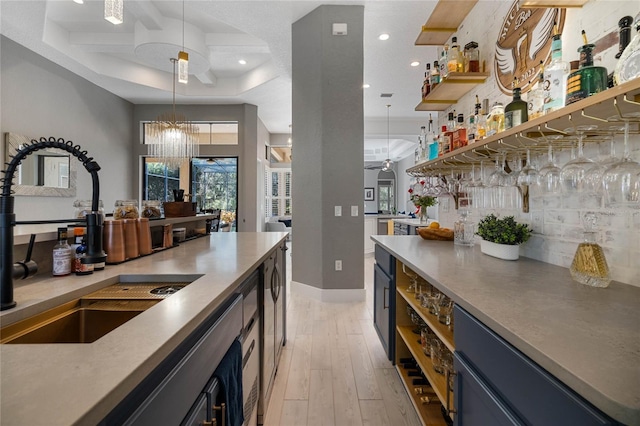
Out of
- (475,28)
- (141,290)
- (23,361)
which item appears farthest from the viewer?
(475,28)

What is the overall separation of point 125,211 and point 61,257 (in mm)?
549

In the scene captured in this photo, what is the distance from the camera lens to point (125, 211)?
168 cm

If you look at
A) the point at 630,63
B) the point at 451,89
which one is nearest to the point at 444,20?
the point at 451,89

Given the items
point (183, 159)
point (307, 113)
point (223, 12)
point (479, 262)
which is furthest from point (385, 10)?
point (183, 159)

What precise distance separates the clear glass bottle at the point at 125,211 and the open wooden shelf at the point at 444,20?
2.49 meters

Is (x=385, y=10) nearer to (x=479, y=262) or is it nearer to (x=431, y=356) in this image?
(x=479, y=262)

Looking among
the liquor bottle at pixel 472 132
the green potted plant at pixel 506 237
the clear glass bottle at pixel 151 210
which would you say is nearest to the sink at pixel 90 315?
the clear glass bottle at pixel 151 210

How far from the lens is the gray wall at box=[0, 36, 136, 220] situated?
161 inches

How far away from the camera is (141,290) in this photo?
112cm

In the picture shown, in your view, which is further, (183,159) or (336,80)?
(183,159)

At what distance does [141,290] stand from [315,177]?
2815 millimetres

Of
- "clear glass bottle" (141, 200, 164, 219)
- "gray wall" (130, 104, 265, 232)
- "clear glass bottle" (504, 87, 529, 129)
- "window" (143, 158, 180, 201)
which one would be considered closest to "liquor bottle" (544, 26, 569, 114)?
"clear glass bottle" (504, 87, 529, 129)

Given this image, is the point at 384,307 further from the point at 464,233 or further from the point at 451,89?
the point at 451,89

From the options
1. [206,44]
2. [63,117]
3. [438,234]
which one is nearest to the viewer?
[438,234]
